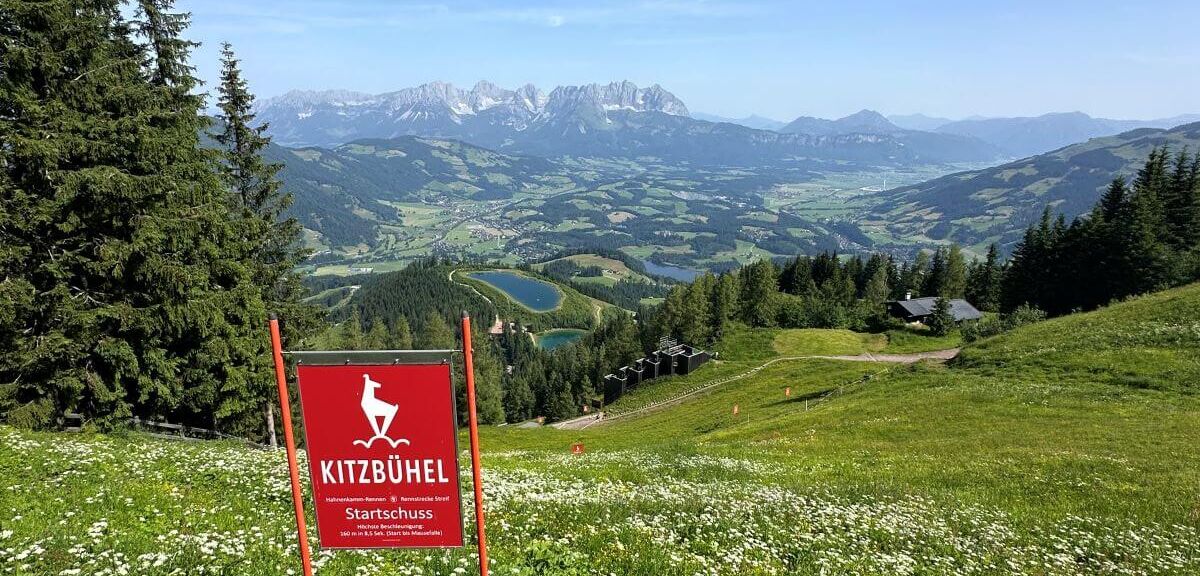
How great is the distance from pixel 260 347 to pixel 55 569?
911 inches

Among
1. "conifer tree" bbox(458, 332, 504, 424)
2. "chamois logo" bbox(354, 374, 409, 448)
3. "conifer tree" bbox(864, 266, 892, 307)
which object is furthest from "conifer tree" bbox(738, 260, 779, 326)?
"chamois logo" bbox(354, 374, 409, 448)

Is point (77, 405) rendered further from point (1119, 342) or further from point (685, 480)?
point (1119, 342)

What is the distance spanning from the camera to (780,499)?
58.6 ft

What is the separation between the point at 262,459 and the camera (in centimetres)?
1961

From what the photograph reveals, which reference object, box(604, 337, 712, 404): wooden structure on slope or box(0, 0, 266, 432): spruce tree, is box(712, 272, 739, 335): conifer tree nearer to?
box(604, 337, 712, 404): wooden structure on slope

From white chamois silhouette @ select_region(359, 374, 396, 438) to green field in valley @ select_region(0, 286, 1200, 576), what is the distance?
15.2 ft

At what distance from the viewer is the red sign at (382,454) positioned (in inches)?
270

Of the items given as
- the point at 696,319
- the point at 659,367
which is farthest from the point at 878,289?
the point at 659,367

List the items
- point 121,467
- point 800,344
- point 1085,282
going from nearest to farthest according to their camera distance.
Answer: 1. point 121,467
2. point 1085,282
3. point 800,344

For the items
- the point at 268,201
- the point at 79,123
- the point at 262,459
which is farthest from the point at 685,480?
the point at 268,201

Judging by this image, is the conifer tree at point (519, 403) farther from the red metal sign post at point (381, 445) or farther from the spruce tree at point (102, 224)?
the red metal sign post at point (381, 445)

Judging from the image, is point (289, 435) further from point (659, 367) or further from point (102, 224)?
point (659, 367)

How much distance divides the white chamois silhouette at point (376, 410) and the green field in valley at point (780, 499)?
4.65 meters

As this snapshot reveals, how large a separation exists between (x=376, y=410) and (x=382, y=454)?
608 mm
